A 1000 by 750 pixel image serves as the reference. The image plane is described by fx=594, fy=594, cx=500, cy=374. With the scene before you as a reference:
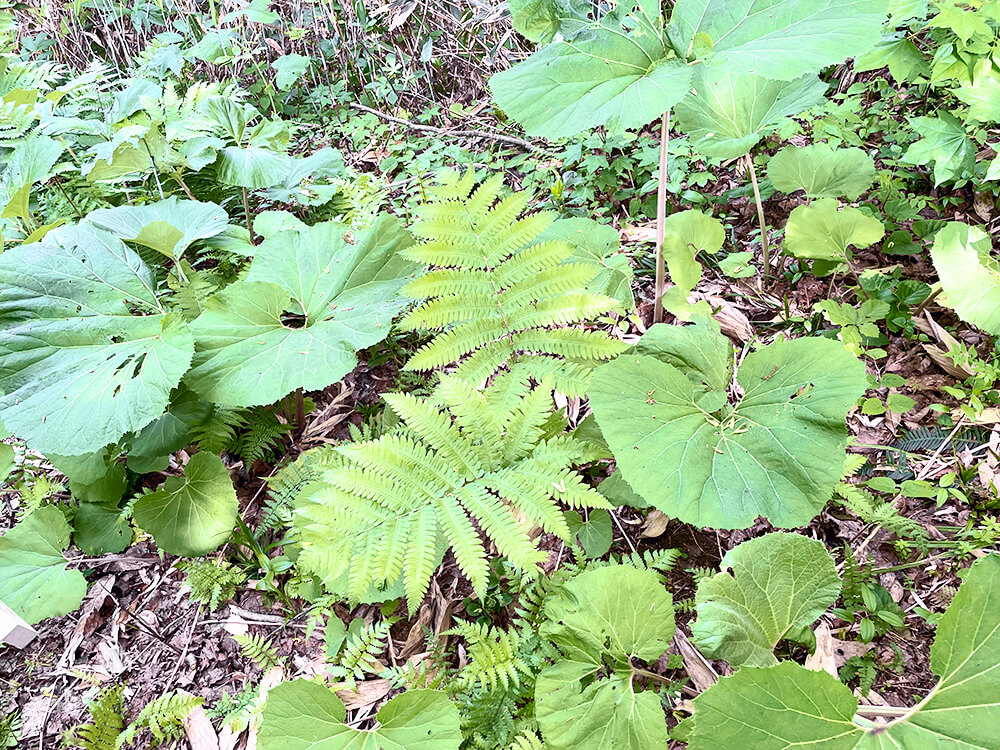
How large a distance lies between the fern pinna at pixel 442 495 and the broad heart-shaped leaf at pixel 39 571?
2.98 ft

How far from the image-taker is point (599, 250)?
7.88 feet

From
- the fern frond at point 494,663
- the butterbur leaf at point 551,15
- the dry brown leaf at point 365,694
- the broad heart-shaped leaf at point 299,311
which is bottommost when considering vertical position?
the dry brown leaf at point 365,694

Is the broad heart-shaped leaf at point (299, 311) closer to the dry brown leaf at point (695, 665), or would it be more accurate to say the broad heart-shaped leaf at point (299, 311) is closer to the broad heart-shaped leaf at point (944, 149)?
the dry brown leaf at point (695, 665)

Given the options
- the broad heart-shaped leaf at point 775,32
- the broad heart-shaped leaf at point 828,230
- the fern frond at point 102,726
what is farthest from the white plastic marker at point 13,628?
the broad heart-shaped leaf at point 828,230

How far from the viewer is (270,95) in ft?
15.5

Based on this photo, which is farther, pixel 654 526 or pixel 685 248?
pixel 685 248

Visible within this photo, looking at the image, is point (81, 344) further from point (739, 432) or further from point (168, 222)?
point (739, 432)

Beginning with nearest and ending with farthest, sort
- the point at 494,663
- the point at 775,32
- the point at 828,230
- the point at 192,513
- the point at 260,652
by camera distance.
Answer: the point at 494,663 → the point at 775,32 → the point at 260,652 → the point at 192,513 → the point at 828,230

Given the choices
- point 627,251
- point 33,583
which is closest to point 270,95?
point 627,251

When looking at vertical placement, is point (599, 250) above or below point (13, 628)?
above

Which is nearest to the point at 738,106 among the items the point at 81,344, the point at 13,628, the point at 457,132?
the point at 457,132

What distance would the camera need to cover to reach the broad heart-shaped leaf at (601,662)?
1.38 meters

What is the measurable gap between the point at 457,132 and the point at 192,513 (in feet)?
9.80

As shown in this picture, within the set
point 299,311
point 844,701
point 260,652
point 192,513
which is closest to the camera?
point 844,701
